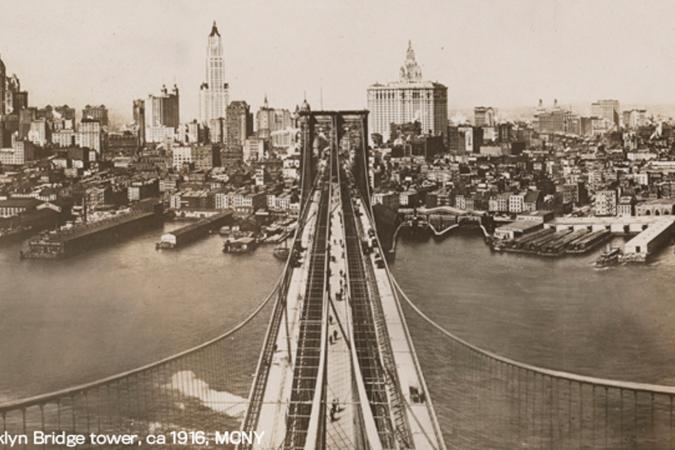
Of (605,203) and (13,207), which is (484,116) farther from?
(13,207)

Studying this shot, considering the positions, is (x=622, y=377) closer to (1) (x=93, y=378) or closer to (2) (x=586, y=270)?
(2) (x=586, y=270)

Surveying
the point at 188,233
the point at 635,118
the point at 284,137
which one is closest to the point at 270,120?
the point at 284,137

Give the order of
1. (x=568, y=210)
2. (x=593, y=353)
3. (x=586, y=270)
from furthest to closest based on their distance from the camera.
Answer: (x=568, y=210)
(x=586, y=270)
(x=593, y=353)

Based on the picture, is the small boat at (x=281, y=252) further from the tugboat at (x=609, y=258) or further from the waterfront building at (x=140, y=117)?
the tugboat at (x=609, y=258)

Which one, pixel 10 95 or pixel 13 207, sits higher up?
pixel 10 95

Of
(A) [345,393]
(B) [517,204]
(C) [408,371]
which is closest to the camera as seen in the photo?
(A) [345,393]

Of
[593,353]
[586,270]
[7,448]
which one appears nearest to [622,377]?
[593,353]
